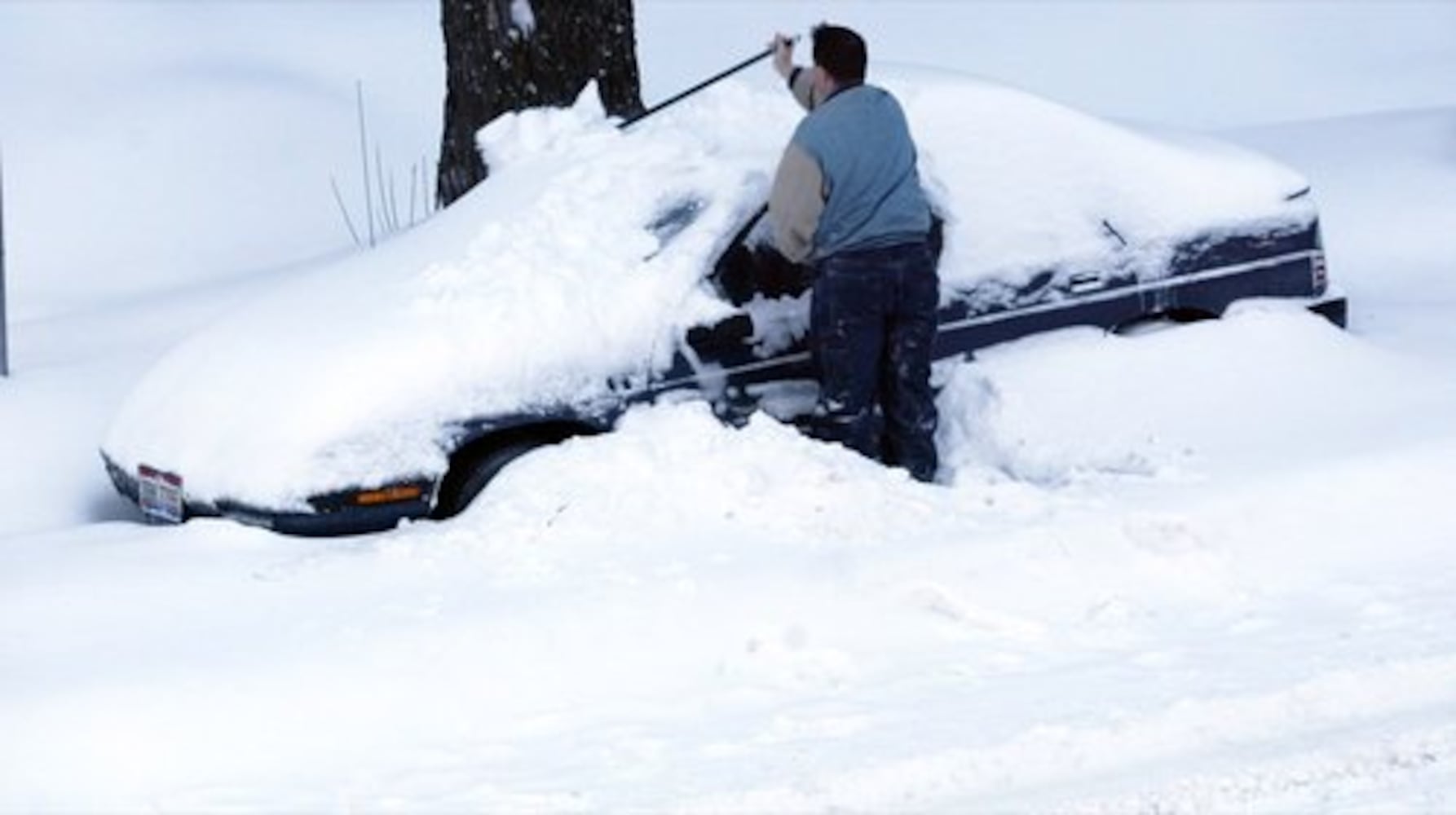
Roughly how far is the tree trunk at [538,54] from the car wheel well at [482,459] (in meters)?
2.96

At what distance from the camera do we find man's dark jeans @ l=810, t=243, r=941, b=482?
734 cm

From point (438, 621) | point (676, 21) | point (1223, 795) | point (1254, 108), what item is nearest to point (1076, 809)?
point (1223, 795)

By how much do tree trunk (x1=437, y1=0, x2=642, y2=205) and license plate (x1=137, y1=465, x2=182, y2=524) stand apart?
2957mm

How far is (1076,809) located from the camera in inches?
200

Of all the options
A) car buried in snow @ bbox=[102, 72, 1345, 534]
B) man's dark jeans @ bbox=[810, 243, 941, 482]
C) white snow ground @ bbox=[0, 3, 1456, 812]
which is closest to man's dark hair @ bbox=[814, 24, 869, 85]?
car buried in snow @ bbox=[102, 72, 1345, 534]

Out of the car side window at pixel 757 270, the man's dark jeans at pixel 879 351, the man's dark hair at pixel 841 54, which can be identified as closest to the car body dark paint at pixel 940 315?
the car side window at pixel 757 270

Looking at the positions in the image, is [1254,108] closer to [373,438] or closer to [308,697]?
[373,438]

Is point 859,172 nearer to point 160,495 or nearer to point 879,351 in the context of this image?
point 879,351

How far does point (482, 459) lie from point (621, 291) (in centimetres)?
70

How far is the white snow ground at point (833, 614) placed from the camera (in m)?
5.36

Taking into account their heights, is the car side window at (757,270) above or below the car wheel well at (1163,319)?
above

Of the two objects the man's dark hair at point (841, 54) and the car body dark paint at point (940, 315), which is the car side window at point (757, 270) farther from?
the man's dark hair at point (841, 54)

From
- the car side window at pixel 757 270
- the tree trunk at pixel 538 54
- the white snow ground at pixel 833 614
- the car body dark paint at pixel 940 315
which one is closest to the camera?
the white snow ground at pixel 833 614

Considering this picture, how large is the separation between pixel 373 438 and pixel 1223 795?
3.02 metres
